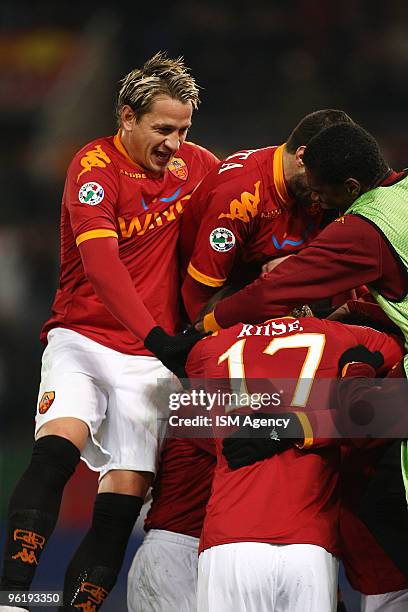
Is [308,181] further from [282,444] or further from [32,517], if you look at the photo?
[32,517]

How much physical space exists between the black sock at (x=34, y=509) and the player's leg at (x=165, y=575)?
1.40ft

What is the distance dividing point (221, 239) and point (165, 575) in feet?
3.46

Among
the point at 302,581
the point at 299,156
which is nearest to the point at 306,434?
the point at 302,581

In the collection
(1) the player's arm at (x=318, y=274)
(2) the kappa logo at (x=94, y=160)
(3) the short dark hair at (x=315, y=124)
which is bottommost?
(1) the player's arm at (x=318, y=274)

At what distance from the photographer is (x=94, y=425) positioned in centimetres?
305

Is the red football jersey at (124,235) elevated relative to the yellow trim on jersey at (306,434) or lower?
elevated

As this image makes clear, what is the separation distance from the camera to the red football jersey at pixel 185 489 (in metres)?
3.12

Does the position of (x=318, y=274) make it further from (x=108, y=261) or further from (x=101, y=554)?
(x=101, y=554)

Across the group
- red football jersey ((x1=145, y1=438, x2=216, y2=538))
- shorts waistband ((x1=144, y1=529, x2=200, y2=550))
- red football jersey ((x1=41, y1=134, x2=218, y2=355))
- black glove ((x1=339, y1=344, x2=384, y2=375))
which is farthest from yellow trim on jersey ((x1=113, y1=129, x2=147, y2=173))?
shorts waistband ((x1=144, y1=529, x2=200, y2=550))

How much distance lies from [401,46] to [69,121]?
2742 millimetres

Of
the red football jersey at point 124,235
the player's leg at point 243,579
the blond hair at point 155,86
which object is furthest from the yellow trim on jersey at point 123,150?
the player's leg at point 243,579

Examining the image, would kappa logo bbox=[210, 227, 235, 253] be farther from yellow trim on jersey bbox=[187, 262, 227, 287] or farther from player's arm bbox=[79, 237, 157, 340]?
player's arm bbox=[79, 237, 157, 340]

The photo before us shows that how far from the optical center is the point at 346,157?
2676mm

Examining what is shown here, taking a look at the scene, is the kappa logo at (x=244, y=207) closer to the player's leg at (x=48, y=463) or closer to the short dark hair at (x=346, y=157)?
the short dark hair at (x=346, y=157)
